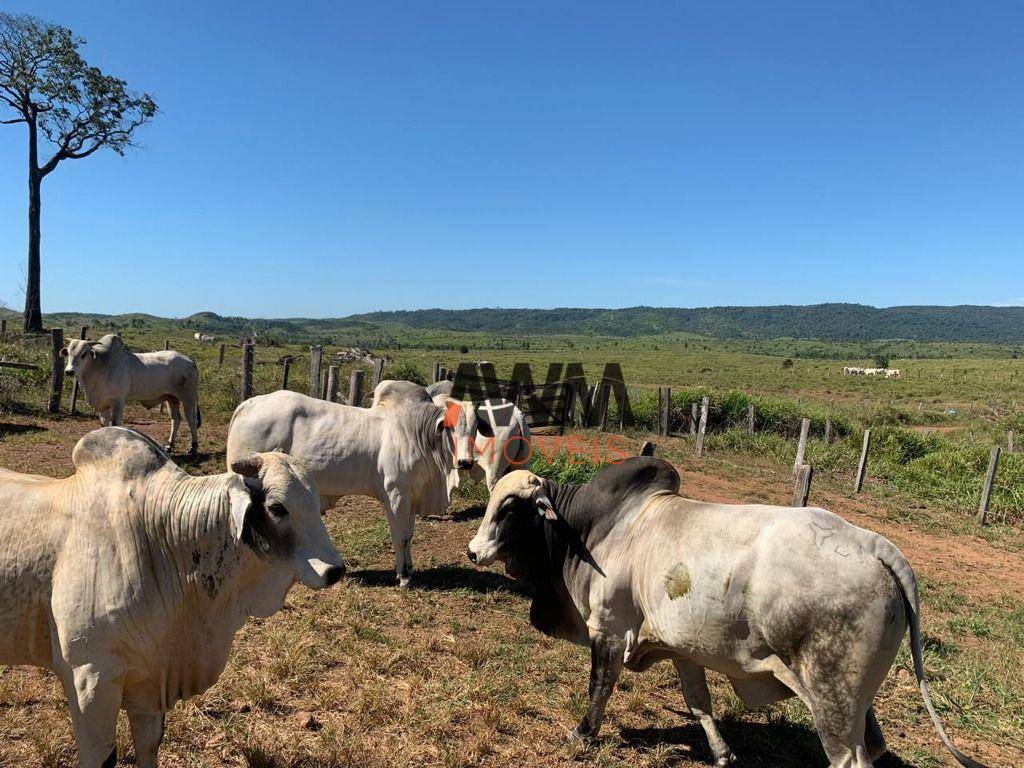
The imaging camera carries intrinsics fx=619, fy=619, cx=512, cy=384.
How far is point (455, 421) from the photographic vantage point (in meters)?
7.06

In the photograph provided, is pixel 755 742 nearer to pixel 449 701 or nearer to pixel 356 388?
pixel 449 701

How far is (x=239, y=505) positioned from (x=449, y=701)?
9.21 feet

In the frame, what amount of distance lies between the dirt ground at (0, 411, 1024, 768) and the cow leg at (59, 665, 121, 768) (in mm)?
1182

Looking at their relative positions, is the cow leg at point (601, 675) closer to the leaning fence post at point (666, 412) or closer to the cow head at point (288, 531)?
the cow head at point (288, 531)

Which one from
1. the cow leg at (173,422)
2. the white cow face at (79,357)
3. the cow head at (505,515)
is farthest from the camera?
the cow leg at (173,422)

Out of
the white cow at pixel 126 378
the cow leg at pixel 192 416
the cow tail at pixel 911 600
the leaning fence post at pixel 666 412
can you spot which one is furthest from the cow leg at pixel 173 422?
the leaning fence post at pixel 666 412

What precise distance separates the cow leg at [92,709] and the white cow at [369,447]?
4101 millimetres

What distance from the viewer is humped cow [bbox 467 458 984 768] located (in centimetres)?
314

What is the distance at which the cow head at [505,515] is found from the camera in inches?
175

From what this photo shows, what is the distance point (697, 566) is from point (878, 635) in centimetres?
92

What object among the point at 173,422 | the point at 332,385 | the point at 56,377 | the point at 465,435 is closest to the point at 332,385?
the point at 332,385

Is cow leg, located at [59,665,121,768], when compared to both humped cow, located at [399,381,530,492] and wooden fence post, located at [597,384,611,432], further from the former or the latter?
wooden fence post, located at [597,384,611,432]

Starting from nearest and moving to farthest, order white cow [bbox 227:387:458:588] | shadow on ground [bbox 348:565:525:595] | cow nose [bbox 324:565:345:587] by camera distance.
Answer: cow nose [bbox 324:565:345:587] < white cow [bbox 227:387:458:588] < shadow on ground [bbox 348:565:525:595]

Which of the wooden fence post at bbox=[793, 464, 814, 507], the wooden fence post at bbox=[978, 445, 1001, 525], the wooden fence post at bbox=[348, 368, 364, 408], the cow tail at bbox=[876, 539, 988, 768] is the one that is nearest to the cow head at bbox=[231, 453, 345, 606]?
the cow tail at bbox=[876, 539, 988, 768]
